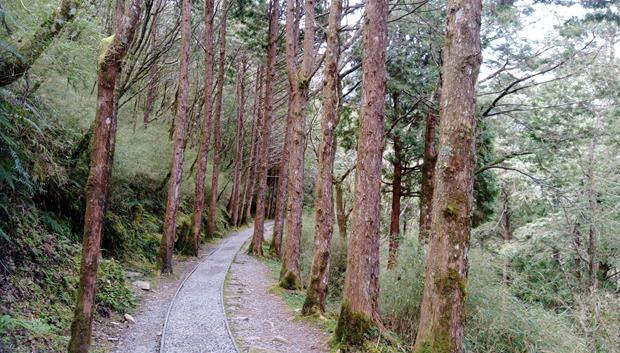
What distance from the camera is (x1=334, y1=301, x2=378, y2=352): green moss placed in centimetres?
753

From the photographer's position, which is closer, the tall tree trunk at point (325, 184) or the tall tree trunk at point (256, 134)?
the tall tree trunk at point (325, 184)

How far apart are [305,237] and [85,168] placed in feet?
34.3

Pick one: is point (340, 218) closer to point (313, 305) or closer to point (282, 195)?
point (282, 195)

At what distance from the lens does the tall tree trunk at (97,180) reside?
242 inches

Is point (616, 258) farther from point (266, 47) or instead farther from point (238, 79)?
point (238, 79)

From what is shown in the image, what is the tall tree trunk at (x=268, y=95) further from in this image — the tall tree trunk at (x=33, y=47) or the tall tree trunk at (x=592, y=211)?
the tall tree trunk at (x=592, y=211)

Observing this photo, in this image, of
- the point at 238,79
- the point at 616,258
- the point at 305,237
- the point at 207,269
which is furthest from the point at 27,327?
the point at 238,79

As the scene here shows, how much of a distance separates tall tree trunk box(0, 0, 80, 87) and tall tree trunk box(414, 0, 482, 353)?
5934 mm

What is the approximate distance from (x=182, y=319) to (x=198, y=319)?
322mm

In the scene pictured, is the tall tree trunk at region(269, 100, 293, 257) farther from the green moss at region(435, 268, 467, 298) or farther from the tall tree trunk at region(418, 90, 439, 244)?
the green moss at region(435, 268, 467, 298)

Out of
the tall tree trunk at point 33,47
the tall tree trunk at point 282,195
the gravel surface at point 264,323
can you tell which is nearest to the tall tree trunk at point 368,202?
the gravel surface at point 264,323

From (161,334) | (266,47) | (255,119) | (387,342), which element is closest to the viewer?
(387,342)

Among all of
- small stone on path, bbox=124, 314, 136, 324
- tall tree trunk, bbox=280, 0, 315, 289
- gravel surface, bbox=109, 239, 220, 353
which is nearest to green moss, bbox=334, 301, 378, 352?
gravel surface, bbox=109, 239, 220, 353

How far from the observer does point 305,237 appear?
67.7 feet
